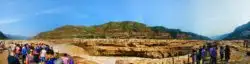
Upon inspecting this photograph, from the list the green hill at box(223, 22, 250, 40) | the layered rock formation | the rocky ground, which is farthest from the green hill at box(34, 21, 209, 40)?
the rocky ground

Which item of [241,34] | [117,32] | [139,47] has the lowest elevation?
[139,47]

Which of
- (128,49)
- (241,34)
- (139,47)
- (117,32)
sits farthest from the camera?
(117,32)

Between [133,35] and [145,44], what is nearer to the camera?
[145,44]

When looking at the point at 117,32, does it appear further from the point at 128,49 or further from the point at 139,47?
the point at 139,47

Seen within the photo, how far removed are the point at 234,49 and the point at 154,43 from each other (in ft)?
110

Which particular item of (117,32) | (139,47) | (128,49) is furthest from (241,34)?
(128,49)

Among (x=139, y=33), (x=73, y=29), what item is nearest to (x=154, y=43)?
(x=139, y=33)

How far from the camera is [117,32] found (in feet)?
439

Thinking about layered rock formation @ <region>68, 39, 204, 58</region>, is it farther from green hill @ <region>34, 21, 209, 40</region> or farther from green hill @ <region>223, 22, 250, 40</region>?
green hill @ <region>34, 21, 209, 40</region>

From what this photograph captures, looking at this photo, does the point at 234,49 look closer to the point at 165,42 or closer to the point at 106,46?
the point at 165,42

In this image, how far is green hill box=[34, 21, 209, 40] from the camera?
5074 inches

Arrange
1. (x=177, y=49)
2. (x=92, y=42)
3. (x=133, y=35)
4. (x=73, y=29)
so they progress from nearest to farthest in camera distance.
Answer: (x=177, y=49) → (x=92, y=42) → (x=133, y=35) → (x=73, y=29)

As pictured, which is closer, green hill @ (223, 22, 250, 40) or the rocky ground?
the rocky ground

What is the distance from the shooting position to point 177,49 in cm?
8475
